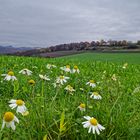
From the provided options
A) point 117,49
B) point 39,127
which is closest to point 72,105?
point 39,127

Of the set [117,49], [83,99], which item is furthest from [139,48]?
[83,99]

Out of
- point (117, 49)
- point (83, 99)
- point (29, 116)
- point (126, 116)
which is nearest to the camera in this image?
point (29, 116)

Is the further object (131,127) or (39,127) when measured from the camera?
(131,127)

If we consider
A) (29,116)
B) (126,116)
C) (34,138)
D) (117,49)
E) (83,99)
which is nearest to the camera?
(34,138)

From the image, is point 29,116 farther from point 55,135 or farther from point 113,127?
point 113,127

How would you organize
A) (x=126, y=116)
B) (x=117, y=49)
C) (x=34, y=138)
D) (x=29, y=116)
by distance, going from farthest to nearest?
(x=117, y=49), (x=126, y=116), (x=29, y=116), (x=34, y=138)

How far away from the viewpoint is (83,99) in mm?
4199

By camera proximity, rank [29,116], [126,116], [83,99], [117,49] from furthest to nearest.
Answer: [117,49] < [83,99] < [126,116] < [29,116]

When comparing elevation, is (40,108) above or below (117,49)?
above

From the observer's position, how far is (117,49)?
41156 mm

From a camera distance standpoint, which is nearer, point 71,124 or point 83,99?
point 71,124

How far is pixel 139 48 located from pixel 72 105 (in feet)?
125

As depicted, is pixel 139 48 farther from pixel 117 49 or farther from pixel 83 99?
pixel 83 99

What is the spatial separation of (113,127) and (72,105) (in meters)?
0.56
